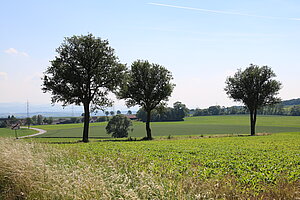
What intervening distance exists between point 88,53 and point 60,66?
4.40 meters

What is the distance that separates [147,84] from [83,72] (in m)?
13.2

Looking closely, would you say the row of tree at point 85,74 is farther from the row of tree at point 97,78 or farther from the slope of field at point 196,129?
the slope of field at point 196,129

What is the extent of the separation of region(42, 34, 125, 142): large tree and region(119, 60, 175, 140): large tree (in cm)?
746

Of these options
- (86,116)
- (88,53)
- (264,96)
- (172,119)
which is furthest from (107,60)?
(172,119)

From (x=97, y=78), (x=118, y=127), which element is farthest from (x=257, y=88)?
(x=118, y=127)

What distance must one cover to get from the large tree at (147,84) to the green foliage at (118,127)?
32.0 metres

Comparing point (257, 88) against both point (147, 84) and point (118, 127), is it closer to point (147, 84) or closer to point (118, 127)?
point (147, 84)

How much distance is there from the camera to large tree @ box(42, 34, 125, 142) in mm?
33938

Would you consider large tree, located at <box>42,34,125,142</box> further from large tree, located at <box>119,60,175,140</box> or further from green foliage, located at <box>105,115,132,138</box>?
green foliage, located at <box>105,115,132,138</box>

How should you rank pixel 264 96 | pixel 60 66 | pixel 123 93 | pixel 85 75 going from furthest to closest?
pixel 264 96, pixel 123 93, pixel 85 75, pixel 60 66

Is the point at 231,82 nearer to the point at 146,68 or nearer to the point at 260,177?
the point at 146,68

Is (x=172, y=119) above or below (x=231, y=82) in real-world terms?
below

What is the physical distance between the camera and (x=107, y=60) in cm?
3619

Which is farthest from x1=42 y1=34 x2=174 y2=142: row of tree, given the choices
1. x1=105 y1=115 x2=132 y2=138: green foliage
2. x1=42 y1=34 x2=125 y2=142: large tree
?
x1=105 y1=115 x2=132 y2=138: green foliage
